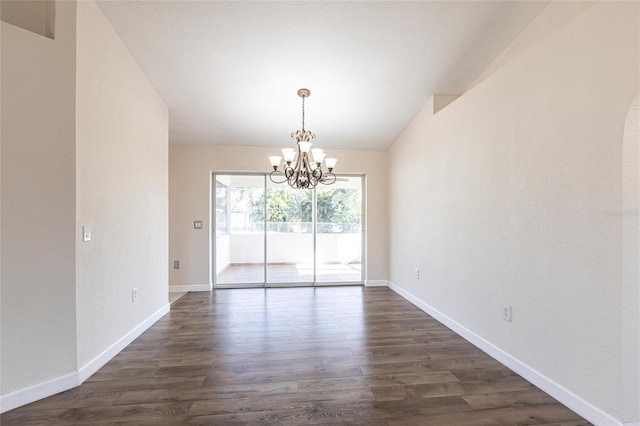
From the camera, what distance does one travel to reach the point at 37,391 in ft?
5.86

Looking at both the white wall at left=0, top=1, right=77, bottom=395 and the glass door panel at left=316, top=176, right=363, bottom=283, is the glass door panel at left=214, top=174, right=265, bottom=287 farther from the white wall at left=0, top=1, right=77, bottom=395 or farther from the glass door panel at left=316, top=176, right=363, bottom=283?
the white wall at left=0, top=1, right=77, bottom=395

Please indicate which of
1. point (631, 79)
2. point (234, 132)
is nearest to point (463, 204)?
point (631, 79)

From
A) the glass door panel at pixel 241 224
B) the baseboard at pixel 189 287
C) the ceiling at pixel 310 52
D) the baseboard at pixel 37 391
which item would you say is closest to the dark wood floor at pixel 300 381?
the baseboard at pixel 37 391

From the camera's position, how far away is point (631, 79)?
1458 mm

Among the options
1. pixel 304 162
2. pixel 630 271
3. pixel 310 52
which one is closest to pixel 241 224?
pixel 304 162

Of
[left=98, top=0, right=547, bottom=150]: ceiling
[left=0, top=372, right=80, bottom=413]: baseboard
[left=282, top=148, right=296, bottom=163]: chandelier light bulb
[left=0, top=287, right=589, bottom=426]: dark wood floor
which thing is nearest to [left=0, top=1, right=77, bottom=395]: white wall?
[left=0, top=372, right=80, bottom=413]: baseboard

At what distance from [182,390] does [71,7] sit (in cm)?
278

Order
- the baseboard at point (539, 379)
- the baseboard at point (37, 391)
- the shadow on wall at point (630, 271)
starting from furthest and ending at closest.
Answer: the baseboard at point (37, 391) → the baseboard at point (539, 379) → the shadow on wall at point (630, 271)

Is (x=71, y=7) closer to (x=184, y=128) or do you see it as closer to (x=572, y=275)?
(x=184, y=128)

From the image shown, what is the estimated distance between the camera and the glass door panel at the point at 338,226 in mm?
5066

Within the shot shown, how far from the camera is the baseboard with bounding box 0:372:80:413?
1.69 metres

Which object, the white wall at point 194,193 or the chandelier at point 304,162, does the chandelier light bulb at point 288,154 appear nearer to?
the chandelier at point 304,162

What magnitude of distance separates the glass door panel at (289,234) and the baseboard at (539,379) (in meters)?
2.54

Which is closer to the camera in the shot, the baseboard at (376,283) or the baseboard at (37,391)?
the baseboard at (37,391)
